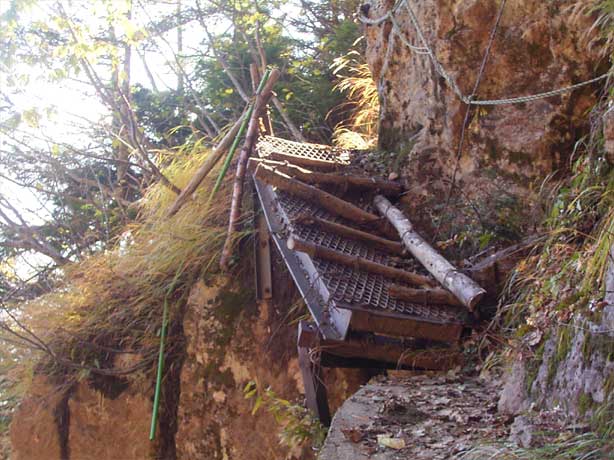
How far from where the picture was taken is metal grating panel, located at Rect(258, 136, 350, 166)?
20.4 feet

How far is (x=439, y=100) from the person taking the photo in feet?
19.3

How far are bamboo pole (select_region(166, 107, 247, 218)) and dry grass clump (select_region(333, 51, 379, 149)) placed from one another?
109cm

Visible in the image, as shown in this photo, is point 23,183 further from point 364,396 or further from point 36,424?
point 364,396

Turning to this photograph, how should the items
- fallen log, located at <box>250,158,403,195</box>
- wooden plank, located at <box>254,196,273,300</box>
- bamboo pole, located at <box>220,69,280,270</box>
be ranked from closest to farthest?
fallen log, located at <box>250,158,403,195</box>
wooden plank, located at <box>254,196,273,300</box>
bamboo pole, located at <box>220,69,280,270</box>

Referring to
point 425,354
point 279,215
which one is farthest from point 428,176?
point 425,354

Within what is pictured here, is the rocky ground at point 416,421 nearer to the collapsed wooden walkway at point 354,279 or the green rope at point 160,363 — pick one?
the collapsed wooden walkway at point 354,279

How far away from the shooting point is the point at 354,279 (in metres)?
4.96

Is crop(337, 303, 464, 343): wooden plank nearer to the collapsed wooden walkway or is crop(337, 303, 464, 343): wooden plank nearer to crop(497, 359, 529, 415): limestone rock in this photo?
the collapsed wooden walkway

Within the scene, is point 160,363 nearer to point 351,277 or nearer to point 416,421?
point 351,277

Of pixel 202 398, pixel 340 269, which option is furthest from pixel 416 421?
pixel 202 398

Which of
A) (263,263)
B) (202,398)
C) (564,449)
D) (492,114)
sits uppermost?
(492,114)

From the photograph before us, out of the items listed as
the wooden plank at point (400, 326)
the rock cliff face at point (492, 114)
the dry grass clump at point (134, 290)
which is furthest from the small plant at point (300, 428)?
the dry grass clump at point (134, 290)

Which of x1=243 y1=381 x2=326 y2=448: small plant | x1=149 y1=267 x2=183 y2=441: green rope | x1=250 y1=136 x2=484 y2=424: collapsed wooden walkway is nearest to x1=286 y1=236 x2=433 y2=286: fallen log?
x1=250 y1=136 x2=484 y2=424: collapsed wooden walkway

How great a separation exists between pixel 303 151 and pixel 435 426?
328 cm
